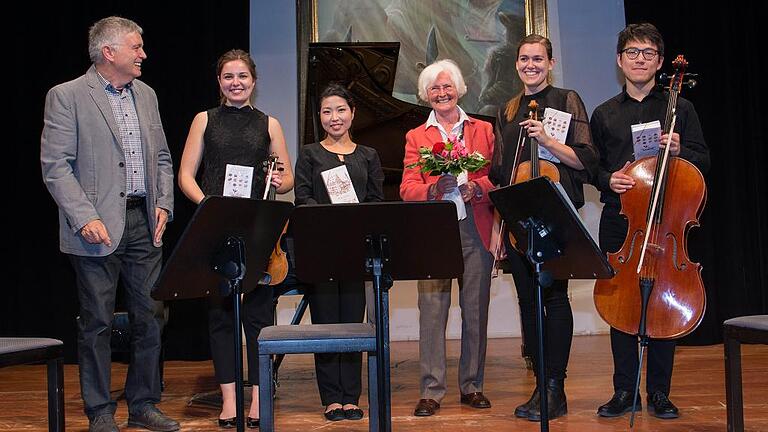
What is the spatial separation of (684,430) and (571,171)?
3.81ft

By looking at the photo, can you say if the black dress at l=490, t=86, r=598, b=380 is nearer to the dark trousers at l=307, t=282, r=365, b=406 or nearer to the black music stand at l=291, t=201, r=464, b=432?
the dark trousers at l=307, t=282, r=365, b=406

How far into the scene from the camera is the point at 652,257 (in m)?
3.39

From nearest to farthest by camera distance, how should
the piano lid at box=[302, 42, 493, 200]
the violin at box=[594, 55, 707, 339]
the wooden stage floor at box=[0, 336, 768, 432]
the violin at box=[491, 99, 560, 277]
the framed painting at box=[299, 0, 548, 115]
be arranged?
the violin at box=[594, 55, 707, 339]
the violin at box=[491, 99, 560, 277]
the wooden stage floor at box=[0, 336, 768, 432]
the piano lid at box=[302, 42, 493, 200]
the framed painting at box=[299, 0, 548, 115]

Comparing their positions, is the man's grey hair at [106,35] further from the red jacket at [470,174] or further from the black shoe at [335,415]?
the black shoe at [335,415]

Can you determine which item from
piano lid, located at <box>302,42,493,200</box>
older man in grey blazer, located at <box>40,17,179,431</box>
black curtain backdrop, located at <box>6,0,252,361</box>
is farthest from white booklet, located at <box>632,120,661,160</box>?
black curtain backdrop, located at <box>6,0,252,361</box>

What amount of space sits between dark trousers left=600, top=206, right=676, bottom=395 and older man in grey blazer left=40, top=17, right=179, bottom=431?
76.8 inches

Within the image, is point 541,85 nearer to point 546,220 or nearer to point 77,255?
point 546,220

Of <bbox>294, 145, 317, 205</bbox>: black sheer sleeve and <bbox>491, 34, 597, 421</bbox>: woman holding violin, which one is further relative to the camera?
<bbox>294, 145, 317, 205</bbox>: black sheer sleeve

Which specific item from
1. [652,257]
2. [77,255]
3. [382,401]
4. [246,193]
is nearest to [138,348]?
[77,255]

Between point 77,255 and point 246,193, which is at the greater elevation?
point 246,193

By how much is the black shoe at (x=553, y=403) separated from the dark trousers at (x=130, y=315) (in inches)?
65.3

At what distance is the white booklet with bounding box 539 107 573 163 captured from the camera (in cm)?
364

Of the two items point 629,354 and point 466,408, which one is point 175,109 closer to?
point 466,408

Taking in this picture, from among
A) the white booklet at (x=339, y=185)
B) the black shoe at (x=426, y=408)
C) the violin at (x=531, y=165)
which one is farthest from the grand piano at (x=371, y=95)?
the black shoe at (x=426, y=408)
